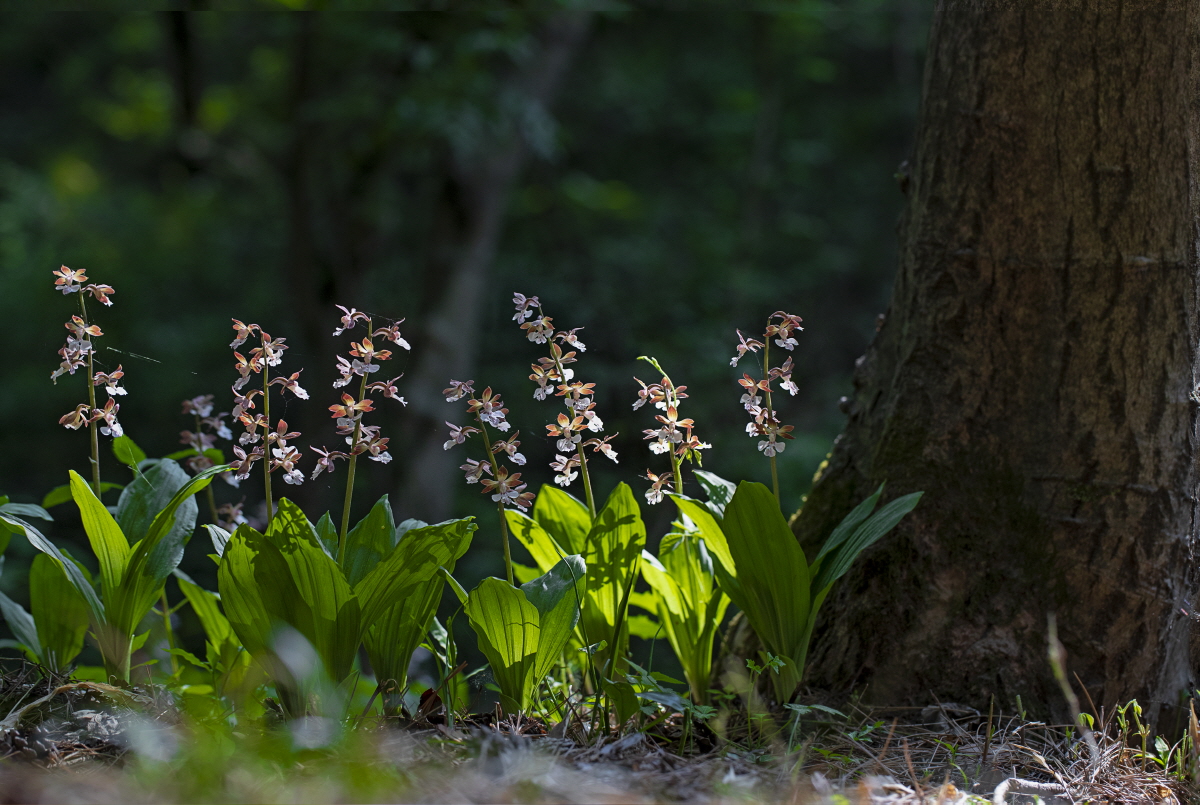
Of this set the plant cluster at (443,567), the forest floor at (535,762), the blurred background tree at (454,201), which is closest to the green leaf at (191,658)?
the plant cluster at (443,567)

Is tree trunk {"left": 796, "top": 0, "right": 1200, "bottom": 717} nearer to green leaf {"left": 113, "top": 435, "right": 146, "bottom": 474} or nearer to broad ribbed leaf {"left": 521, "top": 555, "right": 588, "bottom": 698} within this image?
broad ribbed leaf {"left": 521, "top": 555, "right": 588, "bottom": 698}

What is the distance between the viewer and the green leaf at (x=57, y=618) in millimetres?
1644

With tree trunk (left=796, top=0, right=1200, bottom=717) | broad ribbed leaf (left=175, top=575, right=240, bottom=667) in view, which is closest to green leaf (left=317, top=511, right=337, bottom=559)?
broad ribbed leaf (left=175, top=575, right=240, bottom=667)

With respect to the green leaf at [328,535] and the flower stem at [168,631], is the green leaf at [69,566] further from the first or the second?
the green leaf at [328,535]

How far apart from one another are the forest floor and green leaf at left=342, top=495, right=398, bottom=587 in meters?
0.27

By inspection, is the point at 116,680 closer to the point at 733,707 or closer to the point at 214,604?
the point at 214,604

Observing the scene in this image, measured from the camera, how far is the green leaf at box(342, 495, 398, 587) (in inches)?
56.9

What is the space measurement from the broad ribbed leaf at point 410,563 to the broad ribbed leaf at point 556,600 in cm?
15

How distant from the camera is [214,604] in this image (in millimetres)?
1743

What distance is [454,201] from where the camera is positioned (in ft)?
17.8

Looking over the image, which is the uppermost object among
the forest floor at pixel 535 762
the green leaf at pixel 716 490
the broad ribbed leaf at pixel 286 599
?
the green leaf at pixel 716 490

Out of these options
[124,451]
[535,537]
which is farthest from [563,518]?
[124,451]

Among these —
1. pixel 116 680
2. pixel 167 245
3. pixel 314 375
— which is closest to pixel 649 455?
pixel 314 375

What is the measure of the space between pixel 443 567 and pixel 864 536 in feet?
2.53
